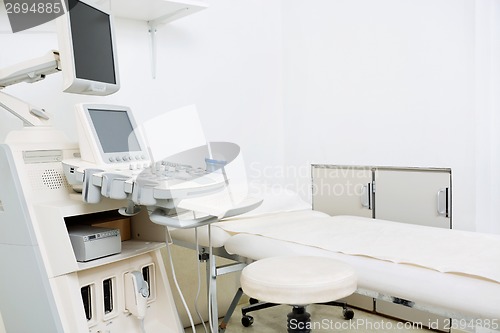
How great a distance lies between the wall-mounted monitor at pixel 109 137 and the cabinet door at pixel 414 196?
5.11ft

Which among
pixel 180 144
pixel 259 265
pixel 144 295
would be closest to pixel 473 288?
pixel 259 265

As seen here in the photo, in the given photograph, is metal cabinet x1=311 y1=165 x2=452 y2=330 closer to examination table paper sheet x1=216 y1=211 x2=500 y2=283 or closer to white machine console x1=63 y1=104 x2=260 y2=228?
examination table paper sheet x1=216 y1=211 x2=500 y2=283

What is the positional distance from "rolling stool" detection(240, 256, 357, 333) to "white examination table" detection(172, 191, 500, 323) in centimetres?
14

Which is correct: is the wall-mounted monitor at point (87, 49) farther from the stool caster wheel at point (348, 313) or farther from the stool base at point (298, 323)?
the stool caster wheel at point (348, 313)

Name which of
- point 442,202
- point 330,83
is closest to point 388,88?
point 330,83

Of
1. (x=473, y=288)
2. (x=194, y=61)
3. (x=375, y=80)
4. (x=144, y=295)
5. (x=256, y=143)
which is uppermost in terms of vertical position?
(x=194, y=61)

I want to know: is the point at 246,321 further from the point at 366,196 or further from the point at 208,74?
the point at 208,74

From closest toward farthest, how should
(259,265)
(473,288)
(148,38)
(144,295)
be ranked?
(473,288), (259,265), (144,295), (148,38)

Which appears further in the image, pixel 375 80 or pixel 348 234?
pixel 375 80

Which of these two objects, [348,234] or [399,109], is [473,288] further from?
[399,109]

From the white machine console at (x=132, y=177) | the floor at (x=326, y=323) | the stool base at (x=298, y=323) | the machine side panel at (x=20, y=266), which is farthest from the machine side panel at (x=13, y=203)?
the floor at (x=326, y=323)

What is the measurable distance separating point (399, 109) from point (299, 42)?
3.27ft

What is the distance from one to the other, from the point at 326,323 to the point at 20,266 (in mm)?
1825

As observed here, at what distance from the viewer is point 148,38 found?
8.87 feet
